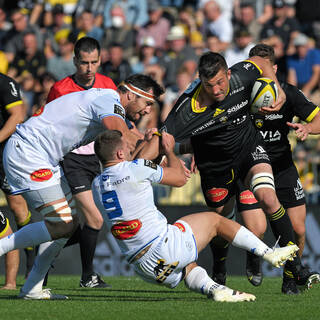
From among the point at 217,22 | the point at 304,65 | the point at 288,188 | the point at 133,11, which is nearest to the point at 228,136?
the point at 288,188

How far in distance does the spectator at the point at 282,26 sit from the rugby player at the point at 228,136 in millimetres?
8691

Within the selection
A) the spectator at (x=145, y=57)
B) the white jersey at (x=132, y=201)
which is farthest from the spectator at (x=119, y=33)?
the white jersey at (x=132, y=201)

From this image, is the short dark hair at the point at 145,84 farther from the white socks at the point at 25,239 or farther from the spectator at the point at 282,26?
the spectator at the point at 282,26

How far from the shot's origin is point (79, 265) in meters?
14.2

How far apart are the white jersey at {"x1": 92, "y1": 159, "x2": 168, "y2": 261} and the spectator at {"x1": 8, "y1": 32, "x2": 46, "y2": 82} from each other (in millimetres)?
11299

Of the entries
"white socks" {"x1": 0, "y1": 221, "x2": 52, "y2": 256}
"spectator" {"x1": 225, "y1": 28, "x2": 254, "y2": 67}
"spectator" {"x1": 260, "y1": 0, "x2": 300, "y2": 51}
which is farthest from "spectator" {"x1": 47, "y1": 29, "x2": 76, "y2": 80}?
"white socks" {"x1": 0, "y1": 221, "x2": 52, "y2": 256}

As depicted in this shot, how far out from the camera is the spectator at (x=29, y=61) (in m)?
18.7

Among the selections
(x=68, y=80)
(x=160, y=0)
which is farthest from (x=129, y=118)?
(x=160, y=0)

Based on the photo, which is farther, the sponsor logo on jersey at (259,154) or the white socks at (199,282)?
the sponsor logo on jersey at (259,154)

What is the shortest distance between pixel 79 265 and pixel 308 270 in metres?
5.76

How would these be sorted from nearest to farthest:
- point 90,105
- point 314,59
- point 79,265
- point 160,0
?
point 90,105 → point 79,265 → point 314,59 → point 160,0

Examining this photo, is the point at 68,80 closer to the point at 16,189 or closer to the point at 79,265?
the point at 16,189

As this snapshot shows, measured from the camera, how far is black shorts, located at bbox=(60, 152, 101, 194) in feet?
35.0

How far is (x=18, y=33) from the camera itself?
790 inches
